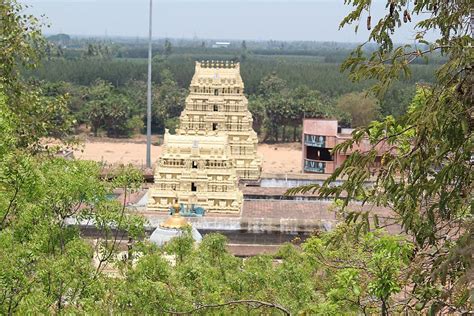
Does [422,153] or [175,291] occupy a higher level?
[422,153]

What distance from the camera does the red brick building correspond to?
37125mm

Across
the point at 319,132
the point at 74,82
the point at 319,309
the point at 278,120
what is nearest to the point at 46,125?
the point at 319,309

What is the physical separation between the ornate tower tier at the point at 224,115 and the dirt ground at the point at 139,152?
11.8 metres

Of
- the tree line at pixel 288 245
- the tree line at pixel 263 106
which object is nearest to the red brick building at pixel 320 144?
the tree line at pixel 263 106

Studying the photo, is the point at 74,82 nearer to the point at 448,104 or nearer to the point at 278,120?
the point at 278,120

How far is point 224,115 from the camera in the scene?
32.8 metres

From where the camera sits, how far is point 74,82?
2977 inches

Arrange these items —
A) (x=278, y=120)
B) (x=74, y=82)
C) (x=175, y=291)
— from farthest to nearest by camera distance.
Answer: (x=74, y=82), (x=278, y=120), (x=175, y=291)

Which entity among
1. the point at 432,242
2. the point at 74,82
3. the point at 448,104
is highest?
the point at 448,104

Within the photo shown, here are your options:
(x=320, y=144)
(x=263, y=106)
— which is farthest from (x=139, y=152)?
(x=320, y=144)

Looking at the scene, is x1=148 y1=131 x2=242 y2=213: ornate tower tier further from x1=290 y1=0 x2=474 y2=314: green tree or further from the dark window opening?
x1=290 y1=0 x2=474 y2=314: green tree

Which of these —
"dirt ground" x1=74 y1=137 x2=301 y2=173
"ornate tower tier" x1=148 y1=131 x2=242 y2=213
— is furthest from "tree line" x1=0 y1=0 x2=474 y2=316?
"dirt ground" x1=74 y1=137 x2=301 y2=173

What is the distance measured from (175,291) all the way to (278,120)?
4554 cm

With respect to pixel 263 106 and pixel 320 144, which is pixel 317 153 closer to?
pixel 320 144
